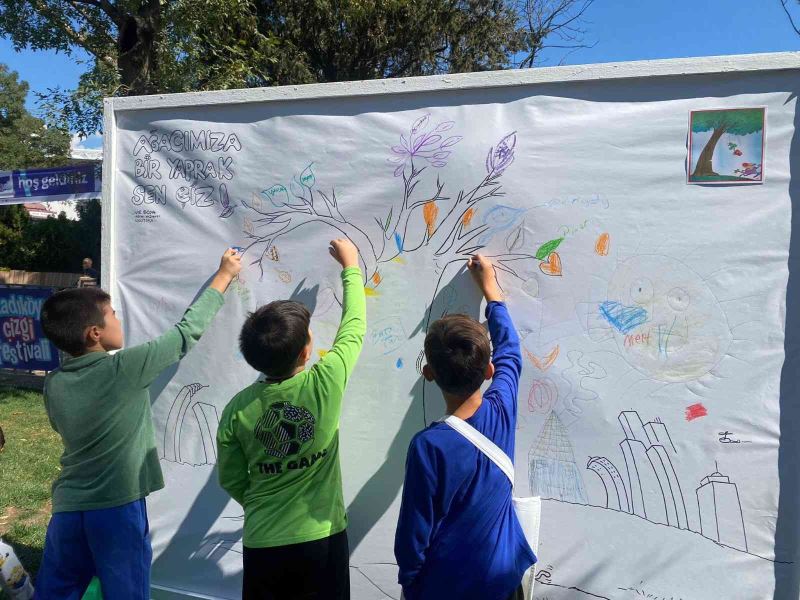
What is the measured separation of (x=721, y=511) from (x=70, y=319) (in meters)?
2.29

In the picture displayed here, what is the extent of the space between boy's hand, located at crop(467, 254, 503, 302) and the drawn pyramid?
A: 464 millimetres

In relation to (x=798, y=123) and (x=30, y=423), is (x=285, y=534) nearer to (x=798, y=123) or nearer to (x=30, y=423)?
(x=798, y=123)

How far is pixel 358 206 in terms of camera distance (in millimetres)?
2588

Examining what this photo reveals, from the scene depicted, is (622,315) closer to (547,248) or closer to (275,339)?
(547,248)

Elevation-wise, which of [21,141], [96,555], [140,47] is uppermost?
[21,141]

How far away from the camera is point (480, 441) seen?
1.78m

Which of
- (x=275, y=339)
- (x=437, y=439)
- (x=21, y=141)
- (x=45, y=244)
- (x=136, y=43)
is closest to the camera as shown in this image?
(x=437, y=439)

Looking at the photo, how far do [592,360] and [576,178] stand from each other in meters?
0.64

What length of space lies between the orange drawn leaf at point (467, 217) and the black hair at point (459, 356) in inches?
26.2

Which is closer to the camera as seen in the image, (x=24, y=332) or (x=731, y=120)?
(x=731, y=120)

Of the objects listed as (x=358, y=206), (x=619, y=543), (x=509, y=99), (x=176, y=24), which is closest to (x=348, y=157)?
(x=358, y=206)

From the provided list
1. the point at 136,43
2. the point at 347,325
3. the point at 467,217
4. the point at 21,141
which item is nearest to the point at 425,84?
the point at 467,217

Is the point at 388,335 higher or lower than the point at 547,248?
lower

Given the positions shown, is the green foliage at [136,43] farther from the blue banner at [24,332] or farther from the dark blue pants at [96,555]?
the dark blue pants at [96,555]
